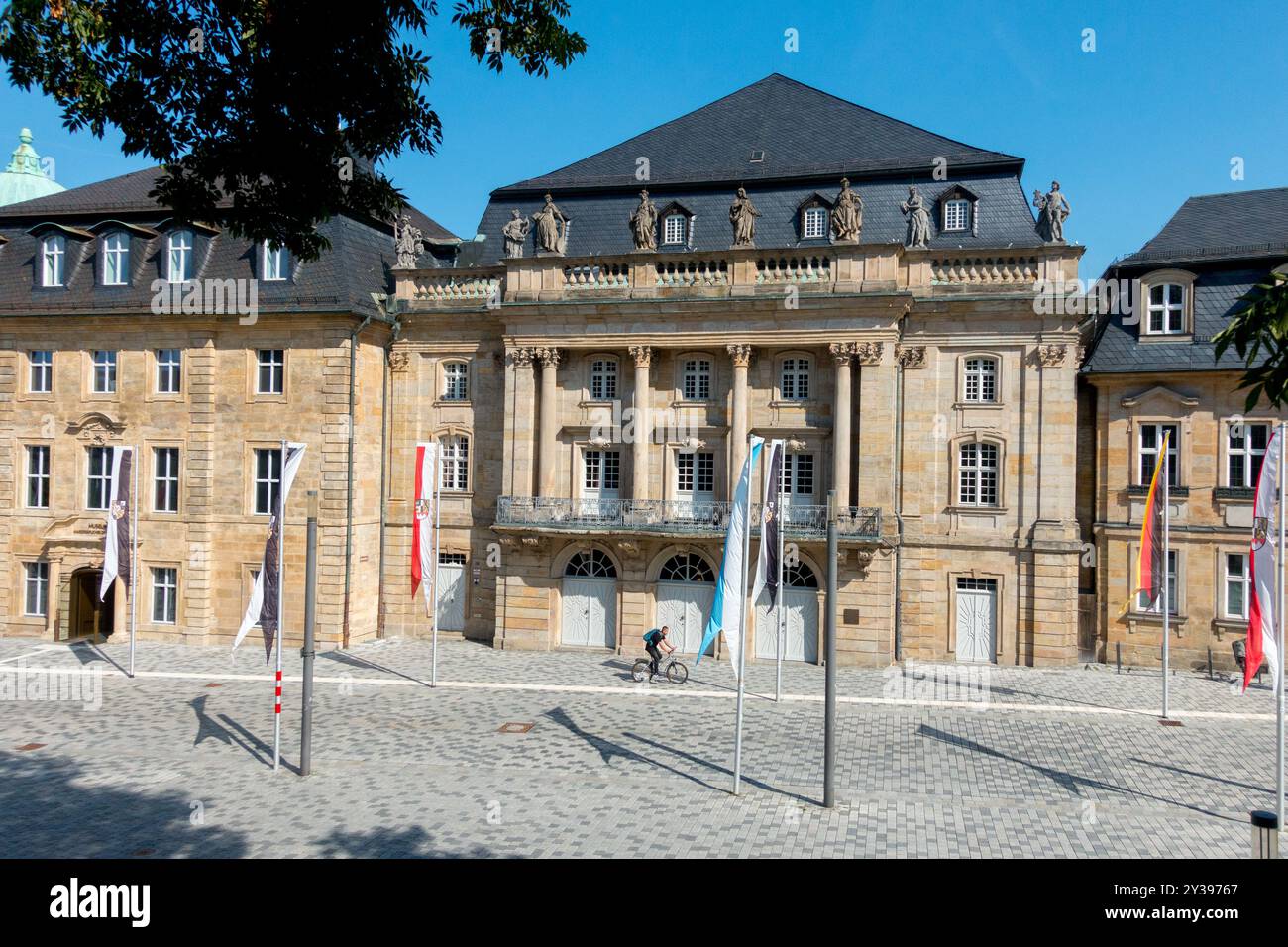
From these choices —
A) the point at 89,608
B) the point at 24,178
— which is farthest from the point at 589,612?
the point at 24,178

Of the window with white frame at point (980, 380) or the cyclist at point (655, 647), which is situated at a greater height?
the window with white frame at point (980, 380)

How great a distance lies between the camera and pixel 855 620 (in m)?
28.6

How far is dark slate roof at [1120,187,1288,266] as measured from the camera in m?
29.1

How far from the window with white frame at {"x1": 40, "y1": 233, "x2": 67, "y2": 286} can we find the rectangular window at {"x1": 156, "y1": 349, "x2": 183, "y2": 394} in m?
4.87

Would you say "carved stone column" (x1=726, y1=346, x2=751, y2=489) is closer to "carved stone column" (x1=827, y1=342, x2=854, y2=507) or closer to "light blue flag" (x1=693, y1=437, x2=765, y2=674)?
"carved stone column" (x1=827, y1=342, x2=854, y2=507)

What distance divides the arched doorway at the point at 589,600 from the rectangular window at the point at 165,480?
13.6 metres

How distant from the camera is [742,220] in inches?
1147

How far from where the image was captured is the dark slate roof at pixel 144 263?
3169cm

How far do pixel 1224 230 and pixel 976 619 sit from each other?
14.8 metres

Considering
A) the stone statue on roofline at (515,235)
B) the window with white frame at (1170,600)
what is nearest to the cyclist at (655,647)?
the stone statue on roofline at (515,235)

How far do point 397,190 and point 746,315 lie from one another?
779 inches

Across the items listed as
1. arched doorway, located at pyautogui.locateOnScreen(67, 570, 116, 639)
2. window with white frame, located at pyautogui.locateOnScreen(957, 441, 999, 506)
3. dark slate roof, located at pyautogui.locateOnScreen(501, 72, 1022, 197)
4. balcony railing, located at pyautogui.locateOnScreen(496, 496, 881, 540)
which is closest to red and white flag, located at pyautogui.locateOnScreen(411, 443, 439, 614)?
balcony railing, located at pyautogui.locateOnScreen(496, 496, 881, 540)

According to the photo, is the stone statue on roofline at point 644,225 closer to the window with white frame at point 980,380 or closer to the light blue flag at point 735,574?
the window with white frame at point 980,380

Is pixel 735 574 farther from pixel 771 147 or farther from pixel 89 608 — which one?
pixel 89 608
